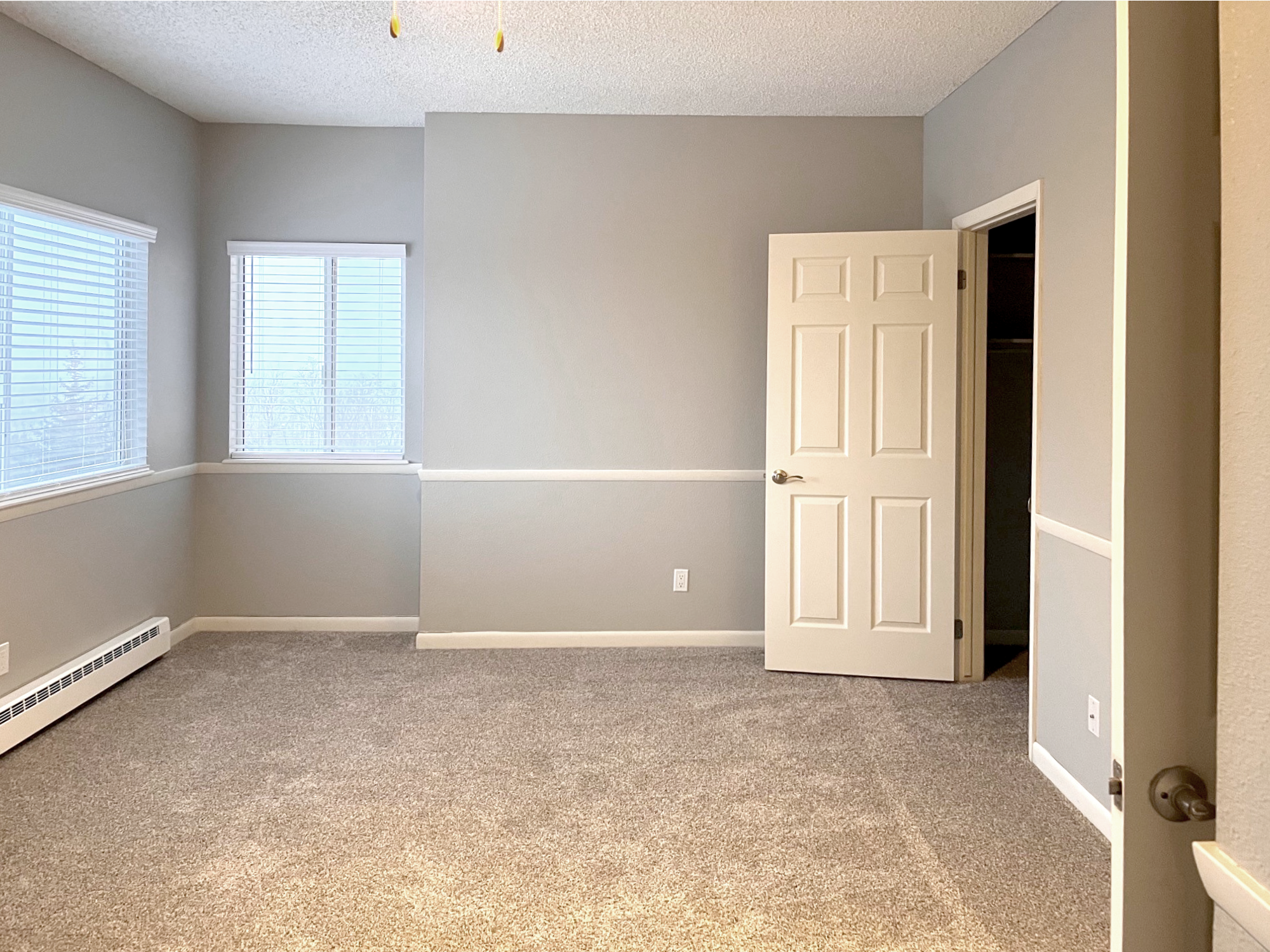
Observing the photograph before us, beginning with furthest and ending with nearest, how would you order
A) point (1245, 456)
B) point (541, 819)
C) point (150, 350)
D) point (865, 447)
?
point (150, 350) < point (865, 447) < point (541, 819) < point (1245, 456)

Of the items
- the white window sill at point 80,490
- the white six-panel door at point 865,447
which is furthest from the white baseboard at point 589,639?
the white window sill at point 80,490

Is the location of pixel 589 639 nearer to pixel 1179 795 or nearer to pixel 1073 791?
pixel 1073 791

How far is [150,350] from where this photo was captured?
4441mm

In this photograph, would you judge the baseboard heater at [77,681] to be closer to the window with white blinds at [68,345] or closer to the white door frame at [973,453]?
the window with white blinds at [68,345]

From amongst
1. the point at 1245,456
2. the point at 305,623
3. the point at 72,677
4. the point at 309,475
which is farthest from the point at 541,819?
the point at 309,475

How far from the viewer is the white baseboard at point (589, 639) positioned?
4.74m

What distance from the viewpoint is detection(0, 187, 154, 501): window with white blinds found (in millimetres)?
3490

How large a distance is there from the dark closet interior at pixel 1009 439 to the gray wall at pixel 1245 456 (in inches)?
167

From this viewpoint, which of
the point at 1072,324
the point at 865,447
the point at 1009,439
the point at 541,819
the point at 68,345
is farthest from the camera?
the point at 1009,439

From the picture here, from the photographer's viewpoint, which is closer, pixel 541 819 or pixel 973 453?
pixel 541 819

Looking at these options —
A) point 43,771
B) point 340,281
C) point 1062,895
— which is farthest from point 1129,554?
point 340,281

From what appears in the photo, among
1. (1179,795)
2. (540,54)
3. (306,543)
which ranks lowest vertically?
(306,543)

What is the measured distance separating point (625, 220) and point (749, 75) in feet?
3.13

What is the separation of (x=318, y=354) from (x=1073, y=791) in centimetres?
408
